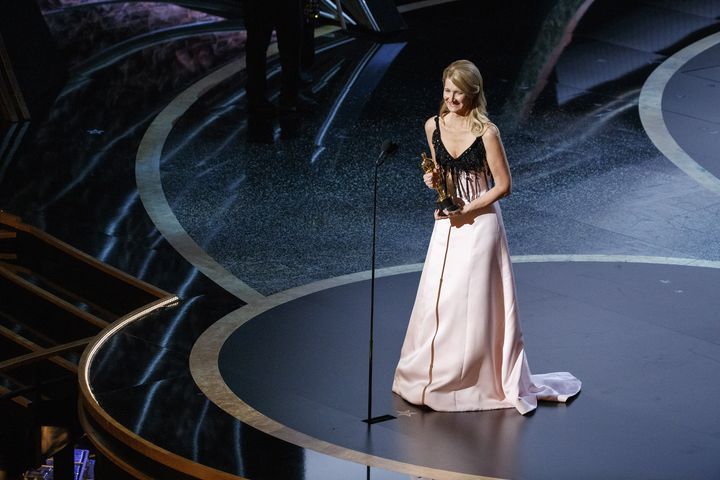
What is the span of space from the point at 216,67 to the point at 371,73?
1526 mm

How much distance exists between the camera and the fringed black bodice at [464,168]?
20.6 ft

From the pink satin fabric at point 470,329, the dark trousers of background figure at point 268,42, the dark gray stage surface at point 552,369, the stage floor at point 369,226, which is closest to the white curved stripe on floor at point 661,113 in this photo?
the stage floor at point 369,226

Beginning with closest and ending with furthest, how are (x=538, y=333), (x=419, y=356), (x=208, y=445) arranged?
(x=208, y=445) → (x=419, y=356) → (x=538, y=333)

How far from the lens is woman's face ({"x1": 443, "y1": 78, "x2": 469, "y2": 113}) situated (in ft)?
20.0

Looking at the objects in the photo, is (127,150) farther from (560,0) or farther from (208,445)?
(560,0)

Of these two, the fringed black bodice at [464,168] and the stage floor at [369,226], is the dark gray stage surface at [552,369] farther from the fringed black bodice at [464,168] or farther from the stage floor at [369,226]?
the fringed black bodice at [464,168]

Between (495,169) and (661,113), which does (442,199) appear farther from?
(661,113)

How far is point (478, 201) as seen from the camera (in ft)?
20.7

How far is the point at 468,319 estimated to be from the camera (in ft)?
20.8

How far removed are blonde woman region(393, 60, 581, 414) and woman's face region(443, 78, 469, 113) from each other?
0.33 feet

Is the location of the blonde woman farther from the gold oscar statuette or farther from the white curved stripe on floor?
the white curved stripe on floor

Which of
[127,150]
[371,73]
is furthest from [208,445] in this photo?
[371,73]

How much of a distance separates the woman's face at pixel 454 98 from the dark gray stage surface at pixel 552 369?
1.44 meters

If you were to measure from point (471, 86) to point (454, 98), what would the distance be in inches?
3.9
